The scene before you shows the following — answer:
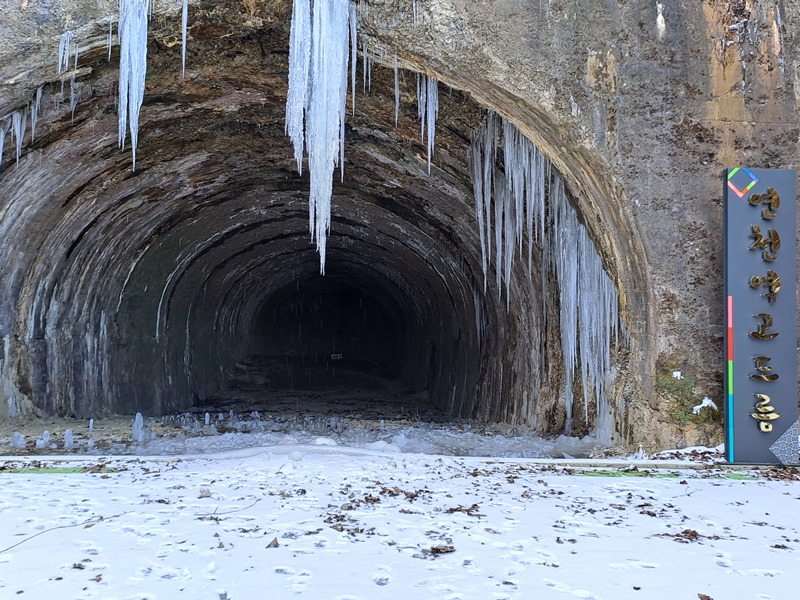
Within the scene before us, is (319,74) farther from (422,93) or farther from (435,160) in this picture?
(435,160)

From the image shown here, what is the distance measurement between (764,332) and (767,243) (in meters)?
0.88

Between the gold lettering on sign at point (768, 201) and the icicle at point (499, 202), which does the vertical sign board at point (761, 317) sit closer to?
the gold lettering on sign at point (768, 201)

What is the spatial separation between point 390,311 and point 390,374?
239 centimetres

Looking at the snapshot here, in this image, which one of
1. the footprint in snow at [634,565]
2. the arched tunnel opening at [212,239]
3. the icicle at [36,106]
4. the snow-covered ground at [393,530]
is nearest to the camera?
the snow-covered ground at [393,530]

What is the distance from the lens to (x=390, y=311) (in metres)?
26.5

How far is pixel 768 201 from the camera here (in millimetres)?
6922

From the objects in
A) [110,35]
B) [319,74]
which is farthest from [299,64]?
[110,35]

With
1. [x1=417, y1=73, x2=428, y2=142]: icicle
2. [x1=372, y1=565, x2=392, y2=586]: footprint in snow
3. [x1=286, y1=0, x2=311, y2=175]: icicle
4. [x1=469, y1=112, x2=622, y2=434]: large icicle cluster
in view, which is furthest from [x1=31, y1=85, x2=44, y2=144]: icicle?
[x1=372, y1=565, x2=392, y2=586]: footprint in snow

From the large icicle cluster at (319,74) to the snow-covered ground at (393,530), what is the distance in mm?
3440

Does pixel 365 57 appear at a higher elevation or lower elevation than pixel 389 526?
higher

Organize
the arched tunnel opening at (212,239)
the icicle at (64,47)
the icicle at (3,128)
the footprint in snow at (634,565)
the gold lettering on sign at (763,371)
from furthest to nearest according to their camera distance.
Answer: the arched tunnel opening at (212,239)
the icicle at (3,128)
the gold lettering on sign at (763,371)
the icicle at (64,47)
the footprint in snow at (634,565)

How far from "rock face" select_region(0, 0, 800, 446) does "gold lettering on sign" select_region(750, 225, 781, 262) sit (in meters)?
0.46

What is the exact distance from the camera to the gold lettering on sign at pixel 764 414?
22.0ft

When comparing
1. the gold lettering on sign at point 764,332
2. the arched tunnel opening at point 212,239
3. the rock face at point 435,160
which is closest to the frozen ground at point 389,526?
the gold lettering on sign at point 764,332
